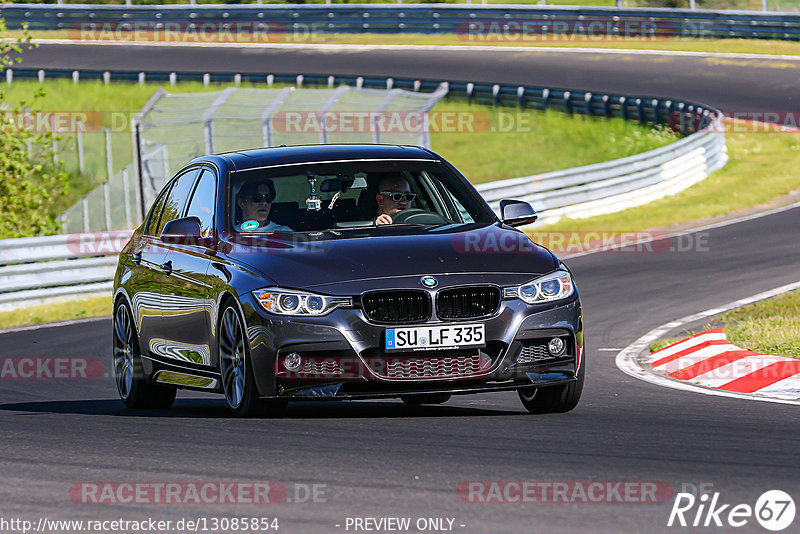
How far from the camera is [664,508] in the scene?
5484mm

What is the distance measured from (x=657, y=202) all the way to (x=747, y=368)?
1621 cm

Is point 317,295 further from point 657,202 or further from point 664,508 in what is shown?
point 657,202

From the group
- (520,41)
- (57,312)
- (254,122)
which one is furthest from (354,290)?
(520,41)

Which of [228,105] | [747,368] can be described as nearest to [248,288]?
→ [747,368]

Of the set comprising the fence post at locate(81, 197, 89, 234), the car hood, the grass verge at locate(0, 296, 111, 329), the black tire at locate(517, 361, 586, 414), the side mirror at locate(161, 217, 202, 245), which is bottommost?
the fence post at locate(81, 197, 89, 234)

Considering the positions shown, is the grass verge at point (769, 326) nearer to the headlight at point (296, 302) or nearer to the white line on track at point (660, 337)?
the white line on track at point (660, 337)

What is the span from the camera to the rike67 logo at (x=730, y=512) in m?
5.25

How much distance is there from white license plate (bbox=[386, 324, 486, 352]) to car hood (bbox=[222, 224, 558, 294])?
0.24m

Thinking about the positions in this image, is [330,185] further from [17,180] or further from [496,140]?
[496,140]

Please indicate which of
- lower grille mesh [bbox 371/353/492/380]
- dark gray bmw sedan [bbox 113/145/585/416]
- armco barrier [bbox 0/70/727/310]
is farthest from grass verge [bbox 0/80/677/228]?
lower grille mesh [bbox 371/353/492/380]

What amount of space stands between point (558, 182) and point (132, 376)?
15.7 m

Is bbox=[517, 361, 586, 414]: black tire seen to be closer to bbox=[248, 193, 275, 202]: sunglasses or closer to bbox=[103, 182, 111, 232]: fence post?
bbox=[248, 193, 275, 202]: sunglasses

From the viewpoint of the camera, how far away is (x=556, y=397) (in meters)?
8.43

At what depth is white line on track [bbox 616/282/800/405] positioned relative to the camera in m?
9.64
